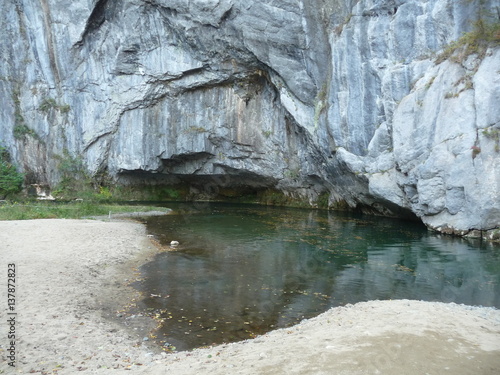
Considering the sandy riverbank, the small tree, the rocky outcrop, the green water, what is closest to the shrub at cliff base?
the small tree

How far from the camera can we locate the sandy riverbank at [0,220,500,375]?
17.1 feet

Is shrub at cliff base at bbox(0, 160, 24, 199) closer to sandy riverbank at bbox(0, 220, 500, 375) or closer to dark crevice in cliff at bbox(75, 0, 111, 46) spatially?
dark crevice in cliff at bbox(75, 0, 111, 46)

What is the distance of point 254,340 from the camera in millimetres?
6984

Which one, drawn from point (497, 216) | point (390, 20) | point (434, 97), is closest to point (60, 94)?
point (390, 20)

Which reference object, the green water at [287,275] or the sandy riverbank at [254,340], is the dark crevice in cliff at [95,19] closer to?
the green water at [287,275]

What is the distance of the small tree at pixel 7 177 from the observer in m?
36.6

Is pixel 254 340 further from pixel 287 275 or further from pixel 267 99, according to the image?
pixel 267 99

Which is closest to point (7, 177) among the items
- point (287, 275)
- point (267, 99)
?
point (267, 99)

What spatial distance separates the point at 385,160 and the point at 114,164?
24.6 metres

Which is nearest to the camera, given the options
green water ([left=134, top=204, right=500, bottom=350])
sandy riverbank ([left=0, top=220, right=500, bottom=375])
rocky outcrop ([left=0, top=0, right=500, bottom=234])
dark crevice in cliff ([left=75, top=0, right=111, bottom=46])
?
sandy riverbank ([left=0, top=220, right=500, bottom=375])

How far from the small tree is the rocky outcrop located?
33.9 inches

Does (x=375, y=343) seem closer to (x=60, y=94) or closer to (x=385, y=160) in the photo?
(x=385, y=160)

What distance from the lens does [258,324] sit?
8406mm

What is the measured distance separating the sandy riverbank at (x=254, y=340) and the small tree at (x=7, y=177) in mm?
29909
